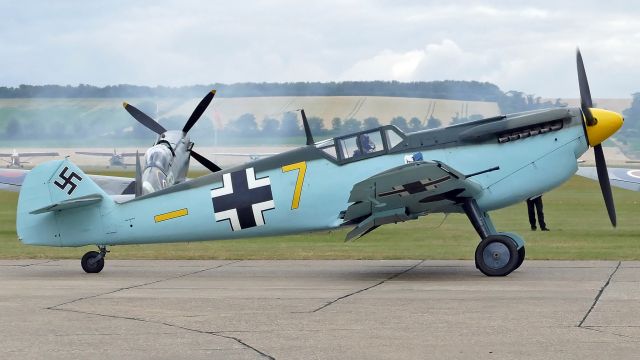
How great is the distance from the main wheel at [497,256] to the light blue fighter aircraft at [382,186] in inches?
0.6

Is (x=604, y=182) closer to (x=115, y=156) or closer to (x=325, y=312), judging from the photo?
(x=325, y=312)

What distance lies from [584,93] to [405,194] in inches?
125

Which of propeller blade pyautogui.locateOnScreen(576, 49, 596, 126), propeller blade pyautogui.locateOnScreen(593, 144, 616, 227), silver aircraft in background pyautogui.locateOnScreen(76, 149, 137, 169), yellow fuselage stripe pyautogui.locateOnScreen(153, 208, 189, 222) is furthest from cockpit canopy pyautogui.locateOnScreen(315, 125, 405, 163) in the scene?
silver aircraft in background pyautogui.locateOnScreen(76, 149, 137, 169)

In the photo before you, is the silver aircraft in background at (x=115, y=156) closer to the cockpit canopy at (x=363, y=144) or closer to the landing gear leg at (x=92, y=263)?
the landing gear leg at (x=92, y=263)

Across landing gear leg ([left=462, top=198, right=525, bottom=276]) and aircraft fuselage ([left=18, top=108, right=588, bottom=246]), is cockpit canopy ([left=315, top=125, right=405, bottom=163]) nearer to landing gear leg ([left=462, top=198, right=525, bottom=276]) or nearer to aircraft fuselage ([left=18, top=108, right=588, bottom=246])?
aircraft fuselage ([left=18, top=108, right=588, bottom=246])

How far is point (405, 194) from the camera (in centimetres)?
1502

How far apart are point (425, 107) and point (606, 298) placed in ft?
149

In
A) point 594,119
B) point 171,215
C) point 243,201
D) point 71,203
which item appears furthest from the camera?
A: point 71,203

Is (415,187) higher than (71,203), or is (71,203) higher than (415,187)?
(71,203)

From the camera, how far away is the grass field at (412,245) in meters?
19.4

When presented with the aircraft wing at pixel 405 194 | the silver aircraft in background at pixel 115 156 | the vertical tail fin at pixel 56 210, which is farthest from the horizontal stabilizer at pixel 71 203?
the silver aircraft in background at pixel 115 156

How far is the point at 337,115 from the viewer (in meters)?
54.6

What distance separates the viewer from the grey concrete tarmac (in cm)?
891

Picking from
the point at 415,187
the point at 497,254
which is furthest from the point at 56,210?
the point at 497,254
